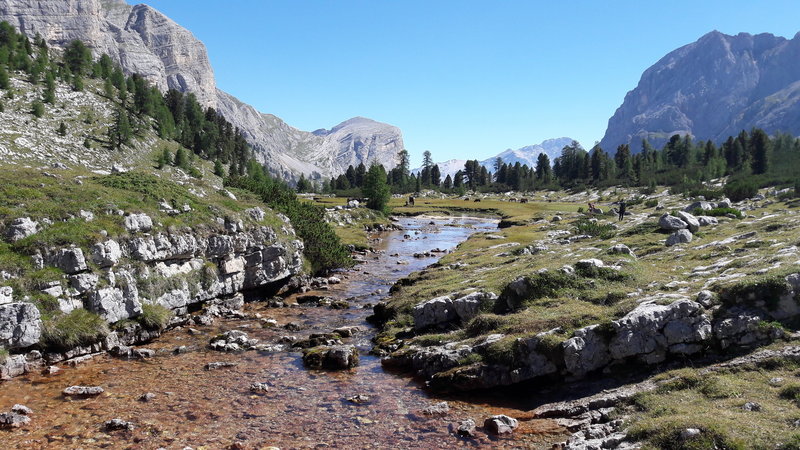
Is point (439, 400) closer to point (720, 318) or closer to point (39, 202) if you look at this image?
point (720, 318)

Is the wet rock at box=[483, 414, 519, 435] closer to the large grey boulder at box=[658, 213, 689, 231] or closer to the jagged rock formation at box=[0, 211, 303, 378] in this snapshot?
the jagged rock formation at box=[0, 211, 303, 378]

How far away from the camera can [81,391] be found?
19.2 metres

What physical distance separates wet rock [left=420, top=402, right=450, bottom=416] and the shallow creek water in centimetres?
22

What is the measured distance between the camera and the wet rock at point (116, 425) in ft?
53.9

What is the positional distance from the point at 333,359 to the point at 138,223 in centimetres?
1680

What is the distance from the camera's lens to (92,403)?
60.7 ft

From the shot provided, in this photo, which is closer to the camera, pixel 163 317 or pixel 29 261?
pixel 29 261

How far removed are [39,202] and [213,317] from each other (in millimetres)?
12585

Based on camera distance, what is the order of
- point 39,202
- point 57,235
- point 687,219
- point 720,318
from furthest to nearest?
point 687,219, point 39,202, point 57,235, point 720,318

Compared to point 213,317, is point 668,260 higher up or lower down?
higher up

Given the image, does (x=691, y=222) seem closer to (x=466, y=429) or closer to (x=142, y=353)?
(x=466, y=429)

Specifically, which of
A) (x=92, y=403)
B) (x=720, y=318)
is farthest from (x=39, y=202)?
(x=720, y=318)

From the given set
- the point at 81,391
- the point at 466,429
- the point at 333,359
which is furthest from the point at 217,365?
the point at 466,429

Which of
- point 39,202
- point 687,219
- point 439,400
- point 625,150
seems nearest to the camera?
point 439,400
